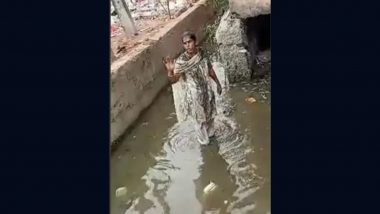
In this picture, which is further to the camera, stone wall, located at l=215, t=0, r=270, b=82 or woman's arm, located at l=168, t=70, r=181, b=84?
stone wall, located at l=215, t=0, r=270, b=82

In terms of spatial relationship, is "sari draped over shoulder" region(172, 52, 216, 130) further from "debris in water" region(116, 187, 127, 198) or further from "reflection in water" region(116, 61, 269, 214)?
"debris in water" region(116, 187, 127, 198)

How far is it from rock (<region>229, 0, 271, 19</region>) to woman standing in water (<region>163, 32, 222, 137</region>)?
390mm

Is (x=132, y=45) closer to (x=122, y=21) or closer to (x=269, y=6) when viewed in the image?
(x=122, y=21)

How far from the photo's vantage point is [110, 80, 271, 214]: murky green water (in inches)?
116

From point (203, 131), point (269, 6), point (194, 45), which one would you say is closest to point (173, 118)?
point (203, 131)

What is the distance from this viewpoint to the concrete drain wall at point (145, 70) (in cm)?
305

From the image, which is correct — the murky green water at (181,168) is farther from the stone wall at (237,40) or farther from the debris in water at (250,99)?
the stone wall at (237,40)

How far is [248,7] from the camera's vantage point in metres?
3.37

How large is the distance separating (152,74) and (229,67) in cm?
45

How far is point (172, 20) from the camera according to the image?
10.3 ft

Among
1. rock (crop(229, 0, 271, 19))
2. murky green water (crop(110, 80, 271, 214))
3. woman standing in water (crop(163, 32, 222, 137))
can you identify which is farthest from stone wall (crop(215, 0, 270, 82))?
murky green water (crop(110, 80, 271, 214))

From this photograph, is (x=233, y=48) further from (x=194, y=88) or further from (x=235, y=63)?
(x=194, y=88)

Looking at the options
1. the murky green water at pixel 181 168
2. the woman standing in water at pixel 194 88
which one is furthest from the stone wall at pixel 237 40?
the murky green water at pixel 181 168

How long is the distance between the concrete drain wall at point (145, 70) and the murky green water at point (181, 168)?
0.07 m
